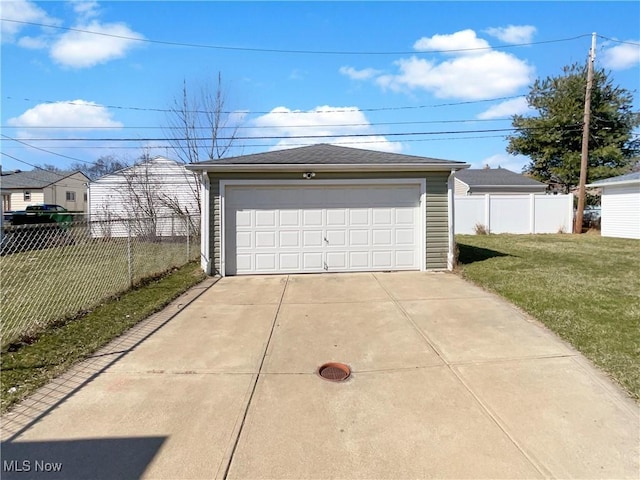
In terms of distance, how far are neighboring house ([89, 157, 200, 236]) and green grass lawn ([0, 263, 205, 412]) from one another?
13.6 metres

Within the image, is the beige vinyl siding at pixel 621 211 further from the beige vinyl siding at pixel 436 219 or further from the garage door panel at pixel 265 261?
the garage door panel at pixel 265 261

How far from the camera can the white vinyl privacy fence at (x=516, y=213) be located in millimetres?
18156

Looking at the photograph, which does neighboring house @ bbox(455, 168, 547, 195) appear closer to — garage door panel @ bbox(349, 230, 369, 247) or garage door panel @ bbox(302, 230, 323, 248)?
garage door panel @ bbox(349, 230, 369, 247)

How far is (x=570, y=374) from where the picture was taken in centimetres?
338

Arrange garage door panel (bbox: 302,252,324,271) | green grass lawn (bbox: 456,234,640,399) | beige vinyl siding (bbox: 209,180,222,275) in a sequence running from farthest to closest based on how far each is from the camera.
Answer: garage door panel (bbox: 302,252,324,271), beige vinyl siding (bbox: 209,180,222,275), green grass lawn (bbox: 456,234,640,399)

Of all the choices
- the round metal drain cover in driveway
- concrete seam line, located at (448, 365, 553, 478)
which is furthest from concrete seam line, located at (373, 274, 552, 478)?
the round metal drain cover in driveway

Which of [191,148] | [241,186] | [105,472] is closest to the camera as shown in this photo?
[105,472]

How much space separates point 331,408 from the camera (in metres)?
2.85

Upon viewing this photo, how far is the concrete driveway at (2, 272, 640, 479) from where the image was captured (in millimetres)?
2238

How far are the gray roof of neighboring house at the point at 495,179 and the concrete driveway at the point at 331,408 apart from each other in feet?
73.6

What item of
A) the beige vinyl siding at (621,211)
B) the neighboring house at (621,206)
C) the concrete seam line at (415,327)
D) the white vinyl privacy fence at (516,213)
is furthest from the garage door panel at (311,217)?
the beige vinyl siding at (621,211)

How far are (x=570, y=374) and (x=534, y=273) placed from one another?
4.80m

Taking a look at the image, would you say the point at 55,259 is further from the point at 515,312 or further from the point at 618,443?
the point at 618,443

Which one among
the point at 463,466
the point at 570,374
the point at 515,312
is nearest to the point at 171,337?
the point at 463,466
